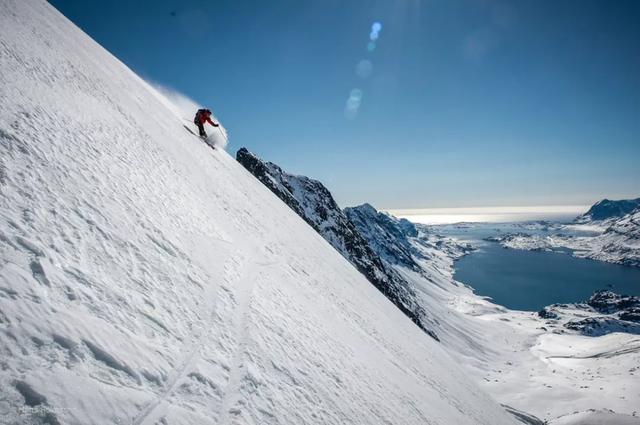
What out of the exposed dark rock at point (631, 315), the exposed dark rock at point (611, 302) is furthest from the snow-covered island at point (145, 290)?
the exposed dark rock at point (611, 302)

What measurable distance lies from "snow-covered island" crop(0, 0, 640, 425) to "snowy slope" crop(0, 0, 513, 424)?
28 mm

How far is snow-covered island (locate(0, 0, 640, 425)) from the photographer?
11.8ft

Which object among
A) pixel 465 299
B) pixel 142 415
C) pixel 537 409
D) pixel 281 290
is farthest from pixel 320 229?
pixel 465 299

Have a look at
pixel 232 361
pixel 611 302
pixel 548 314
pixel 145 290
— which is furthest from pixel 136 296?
pixel 611 302

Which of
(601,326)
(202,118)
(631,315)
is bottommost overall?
(601,326)

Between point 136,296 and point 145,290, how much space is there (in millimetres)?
260

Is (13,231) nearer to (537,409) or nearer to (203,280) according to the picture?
(203,280)

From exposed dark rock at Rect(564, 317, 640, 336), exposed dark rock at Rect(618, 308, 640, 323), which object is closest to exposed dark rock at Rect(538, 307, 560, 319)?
exposed dark rock at Rect(564, 317, 640, 336)

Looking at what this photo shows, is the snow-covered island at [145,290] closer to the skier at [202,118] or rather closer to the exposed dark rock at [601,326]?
the skier at [202,118]

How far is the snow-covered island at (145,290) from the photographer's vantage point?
11.8 ft

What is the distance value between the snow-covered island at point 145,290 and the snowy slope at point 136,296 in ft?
0.09

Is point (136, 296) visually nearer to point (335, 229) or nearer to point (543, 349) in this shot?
point (335, 229)

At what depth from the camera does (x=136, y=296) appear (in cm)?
504

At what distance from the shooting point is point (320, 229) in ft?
319
